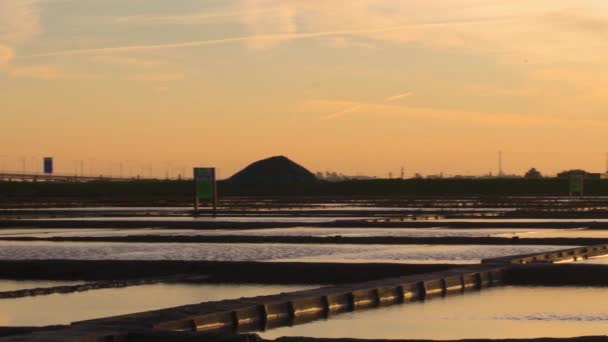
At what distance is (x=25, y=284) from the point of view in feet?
71.4

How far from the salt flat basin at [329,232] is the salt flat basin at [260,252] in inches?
193

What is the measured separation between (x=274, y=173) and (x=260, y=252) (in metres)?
141

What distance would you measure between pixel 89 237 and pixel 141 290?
15.6 metres

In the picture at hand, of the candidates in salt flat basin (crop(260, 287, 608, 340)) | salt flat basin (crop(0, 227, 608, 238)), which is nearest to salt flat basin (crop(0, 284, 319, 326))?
salt flat basin (crop(260, 287, 608, 340))

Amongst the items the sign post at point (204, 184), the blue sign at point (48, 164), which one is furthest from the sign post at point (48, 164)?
the sign post at point (204, 184)

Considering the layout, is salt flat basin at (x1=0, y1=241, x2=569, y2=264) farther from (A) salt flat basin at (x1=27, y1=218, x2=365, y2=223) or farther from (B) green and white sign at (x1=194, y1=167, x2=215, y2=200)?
(B) green and white sign at (x1=194, y1=167, x2=215, y2=200)

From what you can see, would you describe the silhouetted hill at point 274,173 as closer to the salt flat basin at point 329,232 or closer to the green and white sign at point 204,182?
the green and white sign at point 204,182

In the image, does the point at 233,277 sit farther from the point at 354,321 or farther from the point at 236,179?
the point at 236,179

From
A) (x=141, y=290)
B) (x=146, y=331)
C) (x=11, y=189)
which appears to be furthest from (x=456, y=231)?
(x=11, y=189)

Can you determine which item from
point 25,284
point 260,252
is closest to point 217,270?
point 25,284

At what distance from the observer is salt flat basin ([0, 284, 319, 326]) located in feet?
54.6

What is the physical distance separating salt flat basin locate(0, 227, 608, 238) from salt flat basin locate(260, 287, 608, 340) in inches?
679

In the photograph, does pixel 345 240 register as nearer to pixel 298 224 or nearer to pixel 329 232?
pixel 329 232

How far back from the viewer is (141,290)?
20297 mm
